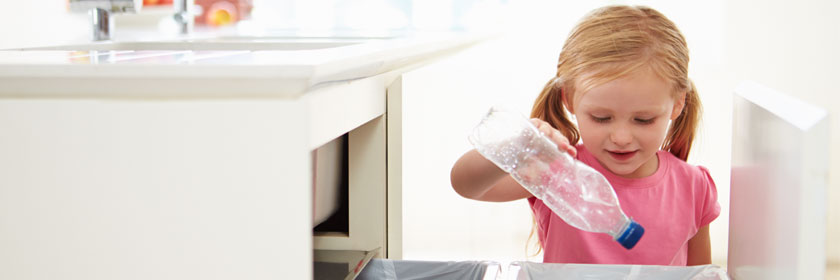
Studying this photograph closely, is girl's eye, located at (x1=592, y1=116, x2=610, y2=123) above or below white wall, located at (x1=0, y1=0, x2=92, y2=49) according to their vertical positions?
below

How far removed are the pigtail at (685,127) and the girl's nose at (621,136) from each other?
0.19 meters

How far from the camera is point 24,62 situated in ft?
1.76

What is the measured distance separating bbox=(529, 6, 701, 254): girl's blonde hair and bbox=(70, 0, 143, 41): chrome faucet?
688mm

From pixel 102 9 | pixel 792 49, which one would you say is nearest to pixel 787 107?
pixel 102 9

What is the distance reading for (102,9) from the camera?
1.35 metres

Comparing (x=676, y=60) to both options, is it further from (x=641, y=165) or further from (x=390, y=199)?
(x=390, y=199)

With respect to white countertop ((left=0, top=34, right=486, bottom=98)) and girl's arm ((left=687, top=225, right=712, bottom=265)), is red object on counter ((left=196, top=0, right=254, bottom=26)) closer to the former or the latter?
girl's arm ((left=687, top=225, right=712, bottom=265))

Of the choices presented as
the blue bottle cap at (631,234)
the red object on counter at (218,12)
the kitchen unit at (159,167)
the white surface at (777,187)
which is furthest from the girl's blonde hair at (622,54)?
the red object on counter at (218,12)

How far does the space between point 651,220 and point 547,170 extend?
382 millimetres

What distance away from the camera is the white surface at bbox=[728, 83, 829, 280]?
0.57 m

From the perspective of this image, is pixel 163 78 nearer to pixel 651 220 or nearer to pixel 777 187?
pixel 777 187

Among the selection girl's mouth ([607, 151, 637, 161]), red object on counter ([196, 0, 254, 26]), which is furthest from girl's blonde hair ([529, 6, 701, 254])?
red object on counter ([196, 0, 254, 26])

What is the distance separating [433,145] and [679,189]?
1350 millimetres

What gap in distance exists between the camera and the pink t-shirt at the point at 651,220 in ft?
4.09
